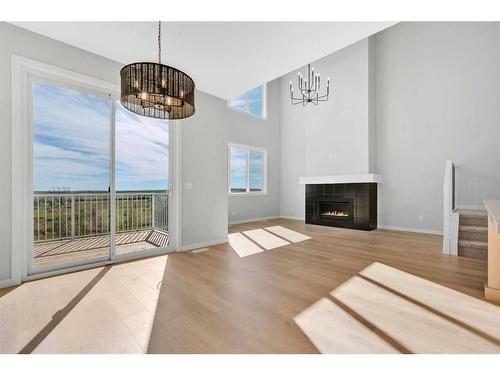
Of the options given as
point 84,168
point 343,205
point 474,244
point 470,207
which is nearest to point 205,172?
point 84,168

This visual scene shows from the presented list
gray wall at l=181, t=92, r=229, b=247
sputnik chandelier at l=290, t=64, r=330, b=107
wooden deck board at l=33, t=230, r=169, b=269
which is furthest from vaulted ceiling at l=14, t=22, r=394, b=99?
wooden deck board at l=33, t=230, r=169, b=269

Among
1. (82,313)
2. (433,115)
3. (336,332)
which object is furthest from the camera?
(433,115)

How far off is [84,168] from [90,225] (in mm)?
1698

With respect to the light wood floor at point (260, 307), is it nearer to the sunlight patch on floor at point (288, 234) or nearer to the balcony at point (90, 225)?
the balcony at point (90, 225)

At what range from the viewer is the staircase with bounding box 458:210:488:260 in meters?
3.08

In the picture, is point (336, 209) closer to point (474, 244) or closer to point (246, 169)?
point (246, 169)

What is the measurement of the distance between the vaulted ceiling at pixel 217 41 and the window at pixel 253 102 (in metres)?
3.66

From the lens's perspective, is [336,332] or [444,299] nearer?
[336,332]

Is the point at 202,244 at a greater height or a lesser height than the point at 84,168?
lesser

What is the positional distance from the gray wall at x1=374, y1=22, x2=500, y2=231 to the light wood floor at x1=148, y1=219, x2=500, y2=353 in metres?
1.89

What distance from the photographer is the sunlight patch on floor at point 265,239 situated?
3889 mm

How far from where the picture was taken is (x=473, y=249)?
3117 mm
